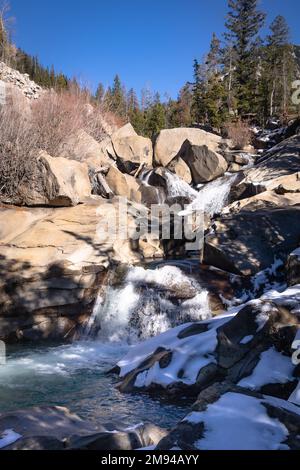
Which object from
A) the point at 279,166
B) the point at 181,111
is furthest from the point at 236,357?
the point at 181,111

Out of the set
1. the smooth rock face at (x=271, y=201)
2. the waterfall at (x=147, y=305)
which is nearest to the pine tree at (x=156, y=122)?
the smooth rock face at (x=271, y=201)

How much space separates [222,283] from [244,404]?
18.9ft

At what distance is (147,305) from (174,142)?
638 inches

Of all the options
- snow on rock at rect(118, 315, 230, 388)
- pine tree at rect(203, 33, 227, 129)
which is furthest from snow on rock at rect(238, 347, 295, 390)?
pine tree at rect(203, 33, 227, 129)

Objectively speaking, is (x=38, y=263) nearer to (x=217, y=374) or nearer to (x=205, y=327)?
(x=205, y=327)

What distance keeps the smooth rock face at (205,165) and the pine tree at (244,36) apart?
17472mm

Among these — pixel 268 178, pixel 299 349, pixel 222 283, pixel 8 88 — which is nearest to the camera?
pixel 299 349

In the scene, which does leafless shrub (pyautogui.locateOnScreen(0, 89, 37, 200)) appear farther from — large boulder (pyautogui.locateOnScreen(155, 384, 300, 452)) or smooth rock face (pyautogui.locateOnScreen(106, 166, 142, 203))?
large boulder (pyautogui.locateOnScreen(155, 384, 300, 452))

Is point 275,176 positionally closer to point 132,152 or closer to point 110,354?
point 132,152

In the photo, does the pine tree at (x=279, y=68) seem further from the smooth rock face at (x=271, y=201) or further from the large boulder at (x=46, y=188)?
the large boulder at (x=46, y=188)

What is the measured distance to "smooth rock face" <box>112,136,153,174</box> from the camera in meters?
22.5

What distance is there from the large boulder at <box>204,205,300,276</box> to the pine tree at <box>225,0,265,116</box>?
27858mm

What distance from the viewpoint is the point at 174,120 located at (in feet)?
148

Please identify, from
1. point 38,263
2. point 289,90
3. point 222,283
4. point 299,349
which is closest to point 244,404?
point 299,349
